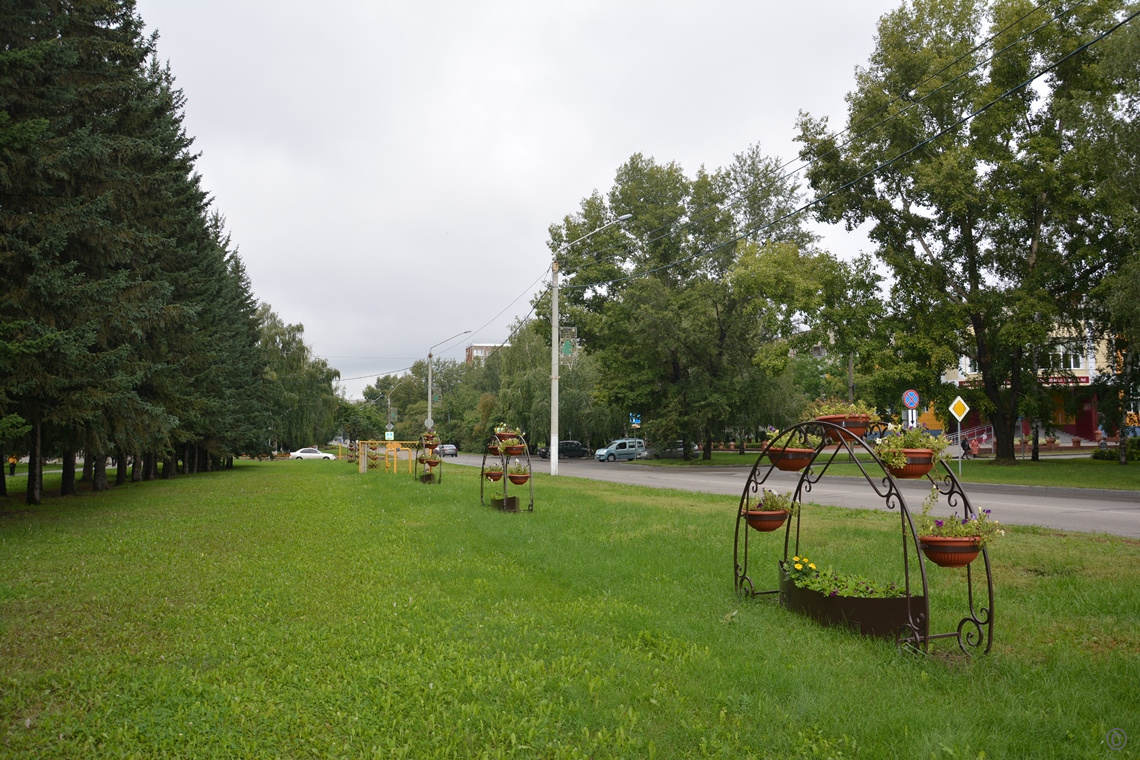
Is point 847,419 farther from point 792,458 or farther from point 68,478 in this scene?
point 68,478

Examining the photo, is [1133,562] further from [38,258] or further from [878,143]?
[878,143]

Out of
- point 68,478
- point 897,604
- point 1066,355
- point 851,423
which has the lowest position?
point 68,478

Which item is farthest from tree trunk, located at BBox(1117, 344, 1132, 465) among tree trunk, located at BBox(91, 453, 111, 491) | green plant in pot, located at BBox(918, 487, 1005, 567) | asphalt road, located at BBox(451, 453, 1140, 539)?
tree trunk, located at BBox(91, 453, 111, 491)

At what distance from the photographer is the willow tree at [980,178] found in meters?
27.3

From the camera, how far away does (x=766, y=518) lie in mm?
6551

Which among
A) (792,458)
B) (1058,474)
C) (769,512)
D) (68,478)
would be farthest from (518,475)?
(1058,474)

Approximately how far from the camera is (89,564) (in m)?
9.12

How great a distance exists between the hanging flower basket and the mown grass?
1.26 meters

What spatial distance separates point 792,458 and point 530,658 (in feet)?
8.72

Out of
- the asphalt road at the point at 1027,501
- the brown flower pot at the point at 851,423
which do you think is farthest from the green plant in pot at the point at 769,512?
the asphalt road at the point at 1027,501

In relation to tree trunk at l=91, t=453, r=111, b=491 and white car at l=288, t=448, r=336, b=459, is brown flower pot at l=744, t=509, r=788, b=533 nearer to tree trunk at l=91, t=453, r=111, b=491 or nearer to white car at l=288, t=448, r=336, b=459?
tree trunk at l=91, t=453, r=111, b=491

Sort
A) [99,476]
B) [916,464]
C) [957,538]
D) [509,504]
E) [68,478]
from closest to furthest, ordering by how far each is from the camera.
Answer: [957,538]
[916,464]
[509,504]
[68,478]
[99,476]

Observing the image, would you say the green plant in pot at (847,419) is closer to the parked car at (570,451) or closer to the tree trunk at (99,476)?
the tree trunk at (99,476)

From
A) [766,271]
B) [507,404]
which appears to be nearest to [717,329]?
[766,271]
